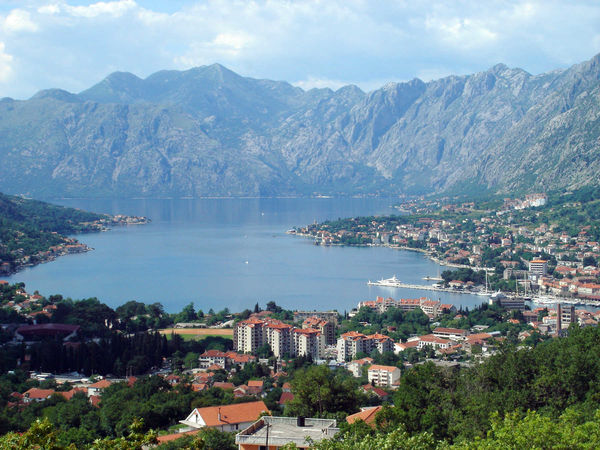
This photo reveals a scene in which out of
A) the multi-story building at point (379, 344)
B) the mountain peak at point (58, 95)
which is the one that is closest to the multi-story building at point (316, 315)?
the multi-story building at point (379, 344)

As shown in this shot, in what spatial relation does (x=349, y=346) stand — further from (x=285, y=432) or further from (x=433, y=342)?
(x=285, y=432)

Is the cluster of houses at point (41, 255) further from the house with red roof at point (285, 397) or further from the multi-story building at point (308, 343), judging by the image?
the house with red roof at point (285, 397)

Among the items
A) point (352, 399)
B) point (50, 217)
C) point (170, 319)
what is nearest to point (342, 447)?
point (352, 399)

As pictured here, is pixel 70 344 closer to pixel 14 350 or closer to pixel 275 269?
pixel 14 350

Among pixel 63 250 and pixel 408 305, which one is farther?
pixel 63 250

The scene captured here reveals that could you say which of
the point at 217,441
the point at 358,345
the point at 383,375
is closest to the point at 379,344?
the point at 358,345

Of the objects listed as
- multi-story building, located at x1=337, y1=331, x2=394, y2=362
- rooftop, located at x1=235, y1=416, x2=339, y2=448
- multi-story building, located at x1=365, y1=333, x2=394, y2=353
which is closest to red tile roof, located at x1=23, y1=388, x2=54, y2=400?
rooftop, located at x1=235, y1=416, x2=339, y2=448

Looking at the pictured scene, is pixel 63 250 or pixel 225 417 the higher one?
pixel 225 417
